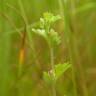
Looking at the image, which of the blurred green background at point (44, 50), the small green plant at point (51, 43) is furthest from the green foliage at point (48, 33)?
the blurred green background at point (44, 50)

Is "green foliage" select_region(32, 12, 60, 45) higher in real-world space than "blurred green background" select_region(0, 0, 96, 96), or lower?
lower

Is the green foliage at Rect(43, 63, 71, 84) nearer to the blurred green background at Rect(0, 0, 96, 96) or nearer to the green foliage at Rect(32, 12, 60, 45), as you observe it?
the green foliage at Rect(32, 12, 60, 45)

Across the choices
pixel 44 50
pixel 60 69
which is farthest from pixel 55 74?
pixel 44 50

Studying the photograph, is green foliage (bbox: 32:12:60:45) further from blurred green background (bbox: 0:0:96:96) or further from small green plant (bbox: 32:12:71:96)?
blurred green background (bbox: 0:0:96:96)

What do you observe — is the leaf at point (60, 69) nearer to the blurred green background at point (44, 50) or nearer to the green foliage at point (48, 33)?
the green foliage at point (48, 33)

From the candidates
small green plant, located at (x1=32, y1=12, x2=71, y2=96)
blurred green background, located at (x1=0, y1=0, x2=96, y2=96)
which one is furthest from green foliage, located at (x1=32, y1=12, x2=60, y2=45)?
blurred green background, located at (x1=0, y1=0, x2=96, y2=96)

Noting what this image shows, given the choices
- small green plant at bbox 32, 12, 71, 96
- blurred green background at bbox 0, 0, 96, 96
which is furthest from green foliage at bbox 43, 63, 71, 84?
blurred green background at bbox 0, 0, 96, 96

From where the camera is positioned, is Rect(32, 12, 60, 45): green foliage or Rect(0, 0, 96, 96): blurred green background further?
Rect(0, 0, 96, 96): blurred green background

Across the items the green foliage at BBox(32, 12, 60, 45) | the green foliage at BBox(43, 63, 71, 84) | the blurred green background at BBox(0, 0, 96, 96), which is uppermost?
the blurred green background at BBox(0, 0, 96, 96)

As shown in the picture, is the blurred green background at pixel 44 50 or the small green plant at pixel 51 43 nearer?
the small green plant at pixel 51 43
